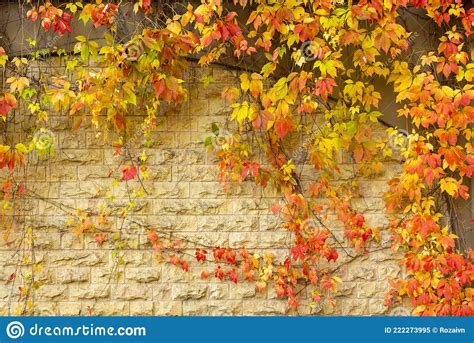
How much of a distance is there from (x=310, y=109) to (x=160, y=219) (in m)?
1.33

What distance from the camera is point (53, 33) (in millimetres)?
4395

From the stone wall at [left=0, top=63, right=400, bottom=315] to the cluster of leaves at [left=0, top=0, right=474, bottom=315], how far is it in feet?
0.30

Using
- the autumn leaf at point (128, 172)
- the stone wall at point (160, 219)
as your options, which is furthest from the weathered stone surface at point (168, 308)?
the autumn leaf at point (128, 172)

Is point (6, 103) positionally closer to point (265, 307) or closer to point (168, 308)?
point (168, 308)

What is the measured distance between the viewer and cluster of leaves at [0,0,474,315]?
4.04m

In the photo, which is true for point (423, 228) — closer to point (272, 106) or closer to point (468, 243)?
point (468, 243)

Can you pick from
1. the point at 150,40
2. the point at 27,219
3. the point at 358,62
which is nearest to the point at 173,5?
the point at 150,40

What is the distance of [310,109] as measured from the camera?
4.12m

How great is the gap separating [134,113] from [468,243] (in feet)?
8.43

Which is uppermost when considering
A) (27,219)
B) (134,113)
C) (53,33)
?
(53,33)
